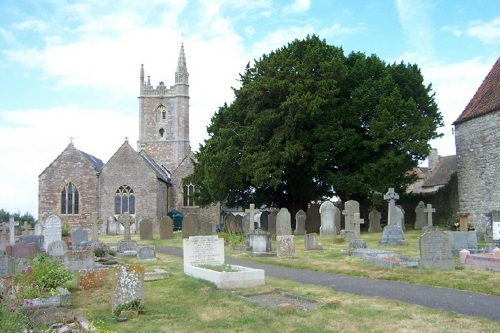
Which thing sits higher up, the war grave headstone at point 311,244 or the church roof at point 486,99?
the church roof at point 486,99

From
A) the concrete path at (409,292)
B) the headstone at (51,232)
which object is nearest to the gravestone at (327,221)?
the headstone at (51,232)

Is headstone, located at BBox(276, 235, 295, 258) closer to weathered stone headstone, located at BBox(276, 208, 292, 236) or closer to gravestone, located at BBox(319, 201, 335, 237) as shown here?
weathered stone headstone, located at BBox(276, 208, 292, 236)

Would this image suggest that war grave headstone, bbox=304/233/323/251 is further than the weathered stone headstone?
No

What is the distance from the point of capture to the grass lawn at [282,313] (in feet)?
24.7

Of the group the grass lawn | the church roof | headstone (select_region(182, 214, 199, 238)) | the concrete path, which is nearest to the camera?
the grass lawn

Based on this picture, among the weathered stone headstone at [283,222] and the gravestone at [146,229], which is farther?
the gravestone at [146,229]

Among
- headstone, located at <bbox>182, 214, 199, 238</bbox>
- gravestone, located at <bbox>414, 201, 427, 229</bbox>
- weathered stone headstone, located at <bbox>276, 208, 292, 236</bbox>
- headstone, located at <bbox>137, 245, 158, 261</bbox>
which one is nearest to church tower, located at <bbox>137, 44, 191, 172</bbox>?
headstone, located at <bbox>182, 214, 199, 238</bbox>

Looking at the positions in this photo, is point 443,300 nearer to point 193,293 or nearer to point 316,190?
point 193,293

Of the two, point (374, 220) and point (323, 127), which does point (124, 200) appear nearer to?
point (323, 127)

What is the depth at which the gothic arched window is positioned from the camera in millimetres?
40062

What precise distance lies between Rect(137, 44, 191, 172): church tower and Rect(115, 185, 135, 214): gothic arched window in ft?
55.9

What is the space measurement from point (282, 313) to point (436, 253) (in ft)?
20.2

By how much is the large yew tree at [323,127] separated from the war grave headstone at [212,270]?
15562 mm

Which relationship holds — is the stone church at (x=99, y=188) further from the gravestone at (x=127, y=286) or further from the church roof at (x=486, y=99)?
the gravestone at (x=127, y=286)
